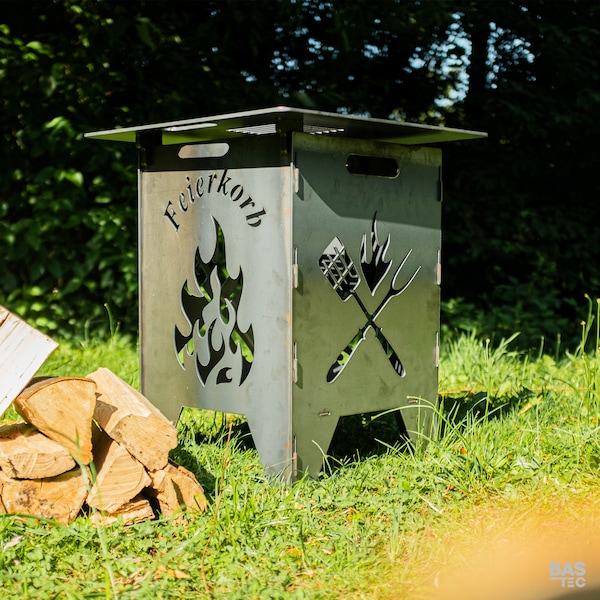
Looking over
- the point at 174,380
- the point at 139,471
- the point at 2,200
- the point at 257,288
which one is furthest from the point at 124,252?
the point at 139,471

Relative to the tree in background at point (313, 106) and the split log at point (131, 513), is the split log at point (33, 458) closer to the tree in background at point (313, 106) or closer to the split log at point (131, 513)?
the split log at point (131, 513)

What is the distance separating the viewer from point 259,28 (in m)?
6.16

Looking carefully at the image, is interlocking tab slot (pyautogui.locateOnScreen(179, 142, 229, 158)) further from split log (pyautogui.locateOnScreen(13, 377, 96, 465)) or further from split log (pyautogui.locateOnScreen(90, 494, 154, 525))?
split log (pyautogui.locateOnScreen(90, 494, 154, 525))

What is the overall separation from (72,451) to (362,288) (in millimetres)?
1264

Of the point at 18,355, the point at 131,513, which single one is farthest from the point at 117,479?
the point at 18,355

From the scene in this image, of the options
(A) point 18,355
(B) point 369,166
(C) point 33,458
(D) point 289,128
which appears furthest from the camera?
(B) point 369,166

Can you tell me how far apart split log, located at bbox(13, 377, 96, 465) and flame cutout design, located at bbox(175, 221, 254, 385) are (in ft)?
2.16

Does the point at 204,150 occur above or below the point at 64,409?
above

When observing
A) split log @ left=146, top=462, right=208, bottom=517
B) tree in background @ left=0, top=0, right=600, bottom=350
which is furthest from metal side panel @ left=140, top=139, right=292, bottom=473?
tree in background @ left=0, top=0, right=600, bottom=350

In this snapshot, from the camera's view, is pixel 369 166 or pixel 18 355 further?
pixel 369 166

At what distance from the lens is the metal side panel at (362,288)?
2.91 metres

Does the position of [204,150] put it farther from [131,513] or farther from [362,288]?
[131,513]

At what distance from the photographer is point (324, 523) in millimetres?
2650

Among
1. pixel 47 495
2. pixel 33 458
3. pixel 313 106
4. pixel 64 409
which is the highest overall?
pixel 313 106
